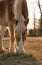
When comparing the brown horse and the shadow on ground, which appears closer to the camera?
the shadow on ground

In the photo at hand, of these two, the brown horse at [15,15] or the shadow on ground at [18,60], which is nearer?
the shadow on ground at [18,60]

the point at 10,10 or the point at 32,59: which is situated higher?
the point at 10,10

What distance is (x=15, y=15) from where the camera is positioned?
19.4 feet

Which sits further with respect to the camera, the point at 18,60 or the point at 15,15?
the point at 15,15

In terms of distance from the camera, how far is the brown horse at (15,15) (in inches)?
223

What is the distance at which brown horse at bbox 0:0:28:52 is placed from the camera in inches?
223

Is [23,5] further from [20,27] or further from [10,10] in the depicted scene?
[20,27]

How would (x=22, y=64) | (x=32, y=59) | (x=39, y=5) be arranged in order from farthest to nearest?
(x=39, y=5), (x=32, y=59), (x=22, y=64)

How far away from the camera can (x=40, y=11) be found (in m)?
27.3

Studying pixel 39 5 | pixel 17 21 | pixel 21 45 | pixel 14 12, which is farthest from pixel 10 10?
pixel 39 5

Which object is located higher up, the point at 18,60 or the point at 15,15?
the point at 15,15

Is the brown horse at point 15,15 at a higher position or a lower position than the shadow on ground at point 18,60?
higher

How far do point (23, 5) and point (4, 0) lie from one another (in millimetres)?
500

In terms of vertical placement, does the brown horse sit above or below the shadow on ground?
above
